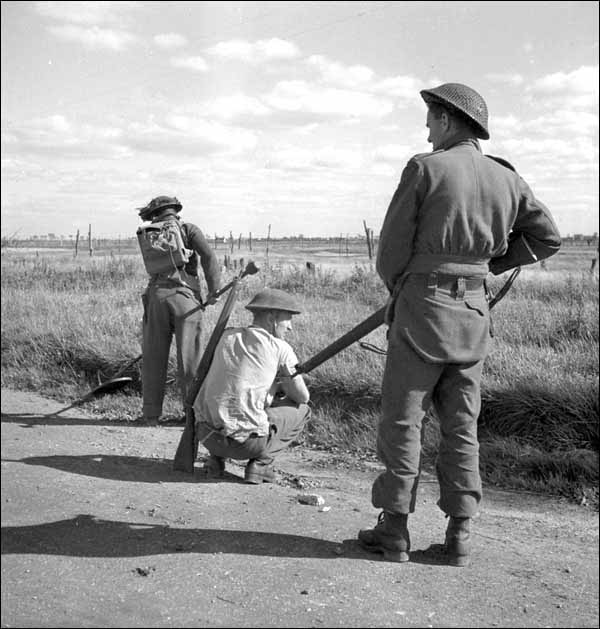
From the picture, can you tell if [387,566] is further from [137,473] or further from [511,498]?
[137,473]

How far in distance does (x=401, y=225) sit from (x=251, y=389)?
1756 mm

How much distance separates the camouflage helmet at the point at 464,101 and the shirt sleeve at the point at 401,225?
0.36 m

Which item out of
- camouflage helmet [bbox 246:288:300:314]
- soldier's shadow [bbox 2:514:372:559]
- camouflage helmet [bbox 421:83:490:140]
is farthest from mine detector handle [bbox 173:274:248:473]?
camouflage helmet [bbox 421:83:490:140]

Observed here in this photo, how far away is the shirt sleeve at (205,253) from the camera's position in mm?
6531

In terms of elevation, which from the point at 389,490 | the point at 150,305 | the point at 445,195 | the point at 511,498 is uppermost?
the point at 445,195

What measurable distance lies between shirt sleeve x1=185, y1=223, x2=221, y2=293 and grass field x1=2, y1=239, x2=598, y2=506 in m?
1.28

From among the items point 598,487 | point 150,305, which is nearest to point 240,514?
point 598,487

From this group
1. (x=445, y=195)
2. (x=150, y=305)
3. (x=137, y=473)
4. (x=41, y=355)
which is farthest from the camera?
(x=41, y=355)

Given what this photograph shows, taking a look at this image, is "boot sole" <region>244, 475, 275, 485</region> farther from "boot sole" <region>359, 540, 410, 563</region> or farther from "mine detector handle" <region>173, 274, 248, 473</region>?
"boot sole" <region>359, 540, 410, 563</region>

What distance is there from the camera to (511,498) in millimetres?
4887

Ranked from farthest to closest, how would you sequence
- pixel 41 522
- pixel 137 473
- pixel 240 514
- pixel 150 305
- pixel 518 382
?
pixel 150 305, pixel 518 382, pixel 137 473, pixel 240 514, pixel 41 522

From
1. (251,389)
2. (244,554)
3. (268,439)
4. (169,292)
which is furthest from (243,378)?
(169,292)

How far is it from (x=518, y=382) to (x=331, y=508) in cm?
235

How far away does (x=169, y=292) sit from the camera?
650 centimetres
